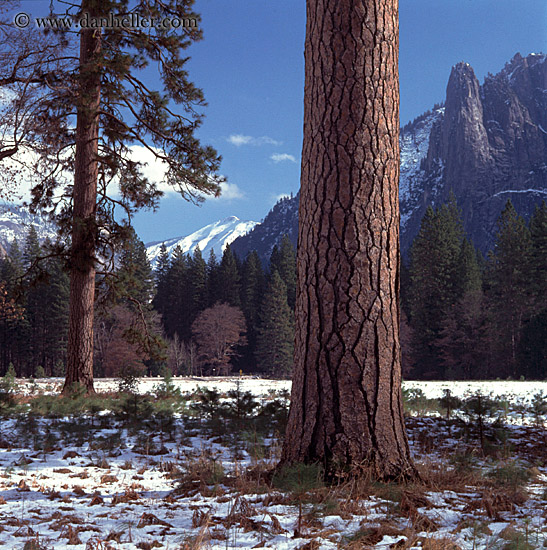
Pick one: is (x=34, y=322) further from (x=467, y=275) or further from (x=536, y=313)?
(x=536, y=313)

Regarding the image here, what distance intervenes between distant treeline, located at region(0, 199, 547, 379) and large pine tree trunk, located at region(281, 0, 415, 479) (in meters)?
28.9

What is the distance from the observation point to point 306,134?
4262 millimetres

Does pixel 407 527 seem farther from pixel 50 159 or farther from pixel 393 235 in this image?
pixel 50 159

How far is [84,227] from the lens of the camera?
33.2 feet

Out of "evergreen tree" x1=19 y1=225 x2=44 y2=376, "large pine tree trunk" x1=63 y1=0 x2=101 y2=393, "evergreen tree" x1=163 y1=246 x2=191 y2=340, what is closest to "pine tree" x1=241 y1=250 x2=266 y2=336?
"evergreen tree" x1=163 y1=246 x2=191 y2=340

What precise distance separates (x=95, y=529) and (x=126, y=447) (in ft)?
9.63

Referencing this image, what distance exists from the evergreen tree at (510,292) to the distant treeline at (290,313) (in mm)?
85

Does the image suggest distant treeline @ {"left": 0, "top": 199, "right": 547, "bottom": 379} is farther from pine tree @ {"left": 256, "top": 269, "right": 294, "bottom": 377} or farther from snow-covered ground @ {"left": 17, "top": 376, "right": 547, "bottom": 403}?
snow-covered ground @ {"left": 17, "top": 376, "right": 547, "bottom": 403}

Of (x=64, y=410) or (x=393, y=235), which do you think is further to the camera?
(x=64, y=410)

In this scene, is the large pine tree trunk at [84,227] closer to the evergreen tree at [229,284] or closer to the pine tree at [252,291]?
the evergreen tree at [229,284]

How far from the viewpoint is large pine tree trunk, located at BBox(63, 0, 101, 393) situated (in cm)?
1015

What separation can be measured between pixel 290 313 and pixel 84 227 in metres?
49.9

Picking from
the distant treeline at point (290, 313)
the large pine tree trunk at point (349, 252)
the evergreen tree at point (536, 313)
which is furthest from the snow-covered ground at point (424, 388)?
the evergreen tree at point (536, 313)

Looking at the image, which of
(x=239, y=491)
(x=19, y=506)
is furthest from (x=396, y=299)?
(x=19, y=506)
